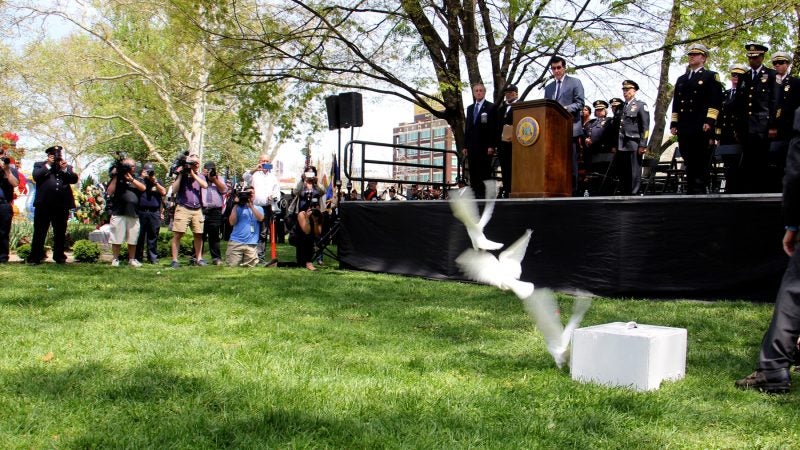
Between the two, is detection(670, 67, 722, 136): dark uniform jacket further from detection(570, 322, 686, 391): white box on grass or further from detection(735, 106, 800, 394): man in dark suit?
detection(570, 322, 686, 391): white box on grass

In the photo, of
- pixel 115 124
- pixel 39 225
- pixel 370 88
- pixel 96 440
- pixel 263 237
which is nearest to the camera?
pixel 96 440

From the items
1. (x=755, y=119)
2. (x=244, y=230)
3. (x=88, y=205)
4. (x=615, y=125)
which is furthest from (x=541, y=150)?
(x=88, y=205)

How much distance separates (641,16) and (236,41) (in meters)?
8.02

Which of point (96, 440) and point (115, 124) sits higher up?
point (115, 124)

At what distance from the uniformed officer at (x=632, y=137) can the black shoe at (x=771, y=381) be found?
6.23 m

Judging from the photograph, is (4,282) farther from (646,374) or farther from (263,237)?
A: (646,374)

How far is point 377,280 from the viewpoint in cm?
934

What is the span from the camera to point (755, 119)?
26.9 feet

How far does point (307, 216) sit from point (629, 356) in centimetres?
803

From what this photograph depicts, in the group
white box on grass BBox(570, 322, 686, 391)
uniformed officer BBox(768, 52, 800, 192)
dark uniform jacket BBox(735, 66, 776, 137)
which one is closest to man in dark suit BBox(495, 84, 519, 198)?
dark uniform jacket BBox(735, 66, 776, 137)

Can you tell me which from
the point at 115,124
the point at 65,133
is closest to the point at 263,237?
the point at 115,124

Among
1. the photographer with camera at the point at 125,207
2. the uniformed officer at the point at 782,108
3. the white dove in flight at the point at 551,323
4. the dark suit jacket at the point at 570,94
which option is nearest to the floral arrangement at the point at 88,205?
the photographer with camera at the point at 125,207

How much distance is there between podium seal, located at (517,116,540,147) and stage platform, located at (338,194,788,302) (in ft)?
2.42

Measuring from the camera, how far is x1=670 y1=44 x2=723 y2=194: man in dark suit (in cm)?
841
